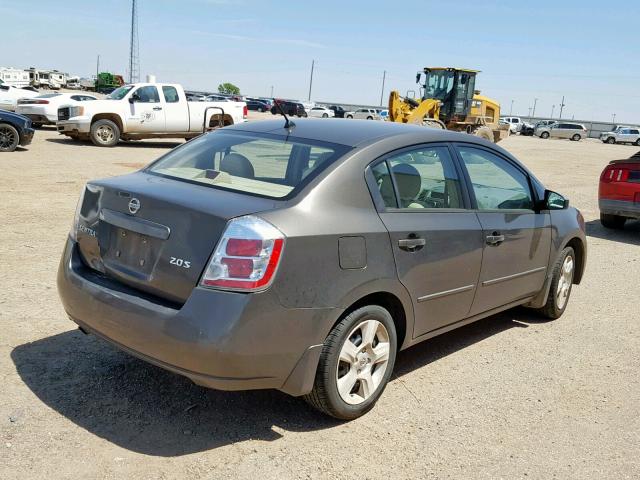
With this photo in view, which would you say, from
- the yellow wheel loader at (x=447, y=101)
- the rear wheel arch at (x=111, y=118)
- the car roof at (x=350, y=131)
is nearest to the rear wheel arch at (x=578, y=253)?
the car roof at (x=350, y=131)

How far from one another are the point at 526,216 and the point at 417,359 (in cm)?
141

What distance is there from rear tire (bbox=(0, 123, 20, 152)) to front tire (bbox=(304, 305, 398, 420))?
1470cm

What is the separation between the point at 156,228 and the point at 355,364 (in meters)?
1.31

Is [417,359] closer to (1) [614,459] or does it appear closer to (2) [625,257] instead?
(1) [614,459]

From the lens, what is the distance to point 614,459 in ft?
11.3

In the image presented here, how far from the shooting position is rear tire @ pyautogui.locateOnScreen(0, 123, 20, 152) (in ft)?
51.5

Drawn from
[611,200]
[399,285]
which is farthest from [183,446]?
[611,200]

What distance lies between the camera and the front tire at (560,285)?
18.0ft

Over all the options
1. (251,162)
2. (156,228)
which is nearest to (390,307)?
(251,162)

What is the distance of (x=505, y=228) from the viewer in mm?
4621

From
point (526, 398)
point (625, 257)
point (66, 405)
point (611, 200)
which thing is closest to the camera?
point (66, 405)

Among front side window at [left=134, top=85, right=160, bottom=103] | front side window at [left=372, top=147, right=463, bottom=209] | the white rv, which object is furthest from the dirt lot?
the white rv

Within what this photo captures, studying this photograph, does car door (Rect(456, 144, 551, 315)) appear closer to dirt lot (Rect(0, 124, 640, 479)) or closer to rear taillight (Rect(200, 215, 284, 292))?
dirt lot (Rect(0, 124, 640, 479))

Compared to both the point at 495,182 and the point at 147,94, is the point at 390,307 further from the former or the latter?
the point at 147,94
